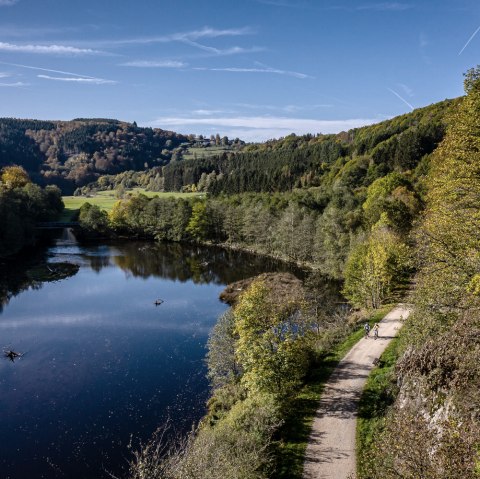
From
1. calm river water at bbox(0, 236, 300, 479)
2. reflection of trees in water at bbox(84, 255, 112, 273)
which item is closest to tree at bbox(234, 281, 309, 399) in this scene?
calm river water at bbox(0, 236, 300, 479)

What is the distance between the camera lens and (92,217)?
122 meters

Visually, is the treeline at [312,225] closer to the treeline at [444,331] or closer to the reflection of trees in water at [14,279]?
the treeline at [444,331]

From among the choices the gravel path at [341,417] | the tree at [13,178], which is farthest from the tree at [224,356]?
the tree at [13,178]

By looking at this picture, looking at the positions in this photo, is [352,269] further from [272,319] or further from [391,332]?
[272,319]

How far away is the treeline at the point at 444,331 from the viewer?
488 inches

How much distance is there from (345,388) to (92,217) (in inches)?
4237

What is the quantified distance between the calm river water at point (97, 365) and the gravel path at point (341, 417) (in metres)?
12.0

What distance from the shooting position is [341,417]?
25.1 m

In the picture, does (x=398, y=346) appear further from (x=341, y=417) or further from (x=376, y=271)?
(x=376, y=271)

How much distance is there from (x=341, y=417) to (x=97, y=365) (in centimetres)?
2686

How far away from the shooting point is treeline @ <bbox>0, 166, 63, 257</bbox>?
94438mm

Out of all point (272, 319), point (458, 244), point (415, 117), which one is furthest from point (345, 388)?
point (415, 117)

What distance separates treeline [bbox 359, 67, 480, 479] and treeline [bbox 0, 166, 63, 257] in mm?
92319

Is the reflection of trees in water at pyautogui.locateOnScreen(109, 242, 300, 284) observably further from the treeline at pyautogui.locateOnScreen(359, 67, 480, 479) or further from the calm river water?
the treeline at pyautogui.locateOnScreen(359, 67, 480, 479)
